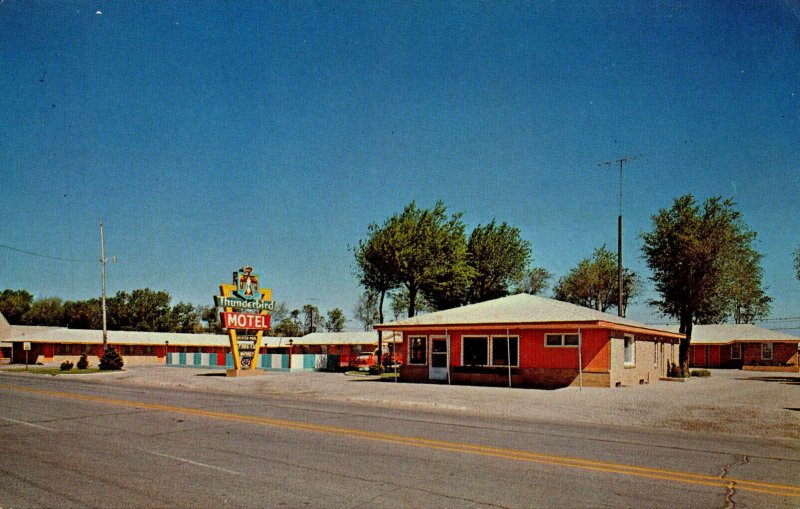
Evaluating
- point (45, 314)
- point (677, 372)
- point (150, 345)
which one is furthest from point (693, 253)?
point (45, 314)

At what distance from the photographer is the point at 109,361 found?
1868 inches

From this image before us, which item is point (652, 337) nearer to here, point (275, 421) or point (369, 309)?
point (275, 421)

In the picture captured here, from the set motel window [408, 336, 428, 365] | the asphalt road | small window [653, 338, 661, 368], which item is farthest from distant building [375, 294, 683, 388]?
the asphalt road

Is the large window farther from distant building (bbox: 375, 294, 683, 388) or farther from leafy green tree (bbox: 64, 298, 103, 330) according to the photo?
leafy green tree (bbox: 64, 298, 103, 330)

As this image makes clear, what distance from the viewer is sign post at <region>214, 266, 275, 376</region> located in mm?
37438

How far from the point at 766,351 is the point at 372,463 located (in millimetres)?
55788

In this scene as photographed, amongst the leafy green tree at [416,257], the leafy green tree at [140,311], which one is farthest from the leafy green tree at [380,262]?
the leafy green tree at [140,311]

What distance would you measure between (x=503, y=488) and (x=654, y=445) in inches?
222

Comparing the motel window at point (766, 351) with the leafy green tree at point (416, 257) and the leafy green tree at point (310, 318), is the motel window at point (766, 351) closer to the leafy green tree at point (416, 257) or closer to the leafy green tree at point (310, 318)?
the leafy green tree at point (416, 257)

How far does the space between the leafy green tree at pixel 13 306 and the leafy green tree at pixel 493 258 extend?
9845 centimetres

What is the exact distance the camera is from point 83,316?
353ft

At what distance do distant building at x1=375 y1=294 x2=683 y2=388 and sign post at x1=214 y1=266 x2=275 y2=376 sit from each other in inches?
435

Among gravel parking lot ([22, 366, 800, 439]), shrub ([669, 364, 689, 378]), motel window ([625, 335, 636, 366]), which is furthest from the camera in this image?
shrub ([669, 364, 689, 378])

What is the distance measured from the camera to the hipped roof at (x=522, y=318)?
1044 inches
